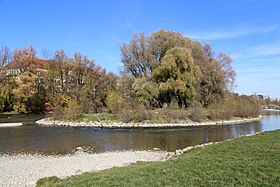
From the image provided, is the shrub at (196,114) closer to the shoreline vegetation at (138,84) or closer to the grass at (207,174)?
the shoreline vegetation at (138,84)

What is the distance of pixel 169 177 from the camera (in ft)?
19.6

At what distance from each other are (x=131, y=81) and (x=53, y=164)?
27.5m

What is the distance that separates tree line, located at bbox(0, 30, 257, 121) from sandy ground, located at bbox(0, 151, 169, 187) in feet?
54.1

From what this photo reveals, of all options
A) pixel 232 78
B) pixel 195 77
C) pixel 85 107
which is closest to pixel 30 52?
pixel 85 107

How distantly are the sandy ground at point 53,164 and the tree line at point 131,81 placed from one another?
54.1 feet

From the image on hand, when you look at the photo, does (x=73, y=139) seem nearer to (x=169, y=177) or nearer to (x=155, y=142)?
(x=155, y=142)

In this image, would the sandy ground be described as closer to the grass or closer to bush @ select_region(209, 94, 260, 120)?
the grass

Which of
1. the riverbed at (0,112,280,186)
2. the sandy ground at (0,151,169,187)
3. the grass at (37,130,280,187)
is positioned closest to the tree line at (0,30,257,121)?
the riverbed at (0,112,280,186)

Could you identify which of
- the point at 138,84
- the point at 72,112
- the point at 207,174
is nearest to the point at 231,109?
the point at 138,84

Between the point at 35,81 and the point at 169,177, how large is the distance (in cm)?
4587

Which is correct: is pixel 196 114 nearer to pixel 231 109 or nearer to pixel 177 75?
pixel 177 75

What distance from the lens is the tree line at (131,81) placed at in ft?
109

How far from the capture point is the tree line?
3312 cm

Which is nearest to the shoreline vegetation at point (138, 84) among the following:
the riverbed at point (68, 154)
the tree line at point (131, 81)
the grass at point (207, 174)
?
the tree line at point (131, 81)
